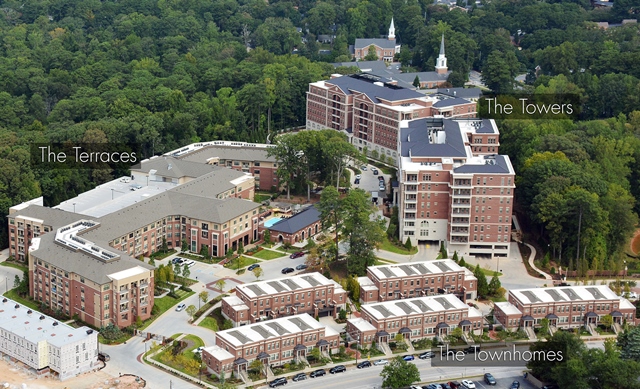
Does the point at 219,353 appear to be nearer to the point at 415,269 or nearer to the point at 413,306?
the point at 413,306

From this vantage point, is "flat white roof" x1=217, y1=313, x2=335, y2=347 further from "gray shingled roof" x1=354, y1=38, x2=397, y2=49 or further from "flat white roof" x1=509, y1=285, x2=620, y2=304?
"gray shingled roof" x1=354, y1=38, x2=397, y2=49

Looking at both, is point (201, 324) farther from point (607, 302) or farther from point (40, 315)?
point (607, 302)

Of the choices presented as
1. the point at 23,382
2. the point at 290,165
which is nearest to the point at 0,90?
the point at 290,165

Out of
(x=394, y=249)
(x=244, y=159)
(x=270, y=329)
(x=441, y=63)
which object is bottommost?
(x=270, y=329)

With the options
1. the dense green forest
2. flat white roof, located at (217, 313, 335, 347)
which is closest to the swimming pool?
the dense green forest

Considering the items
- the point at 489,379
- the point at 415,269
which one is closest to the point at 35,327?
the point at 415,269

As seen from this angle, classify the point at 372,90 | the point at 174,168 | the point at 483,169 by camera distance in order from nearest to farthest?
the point at 483,169 → the point at 174,168 → the point at 372,90

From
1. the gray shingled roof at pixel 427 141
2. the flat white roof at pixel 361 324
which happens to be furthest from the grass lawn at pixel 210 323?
the gray shingled roof at pixel 427 141
